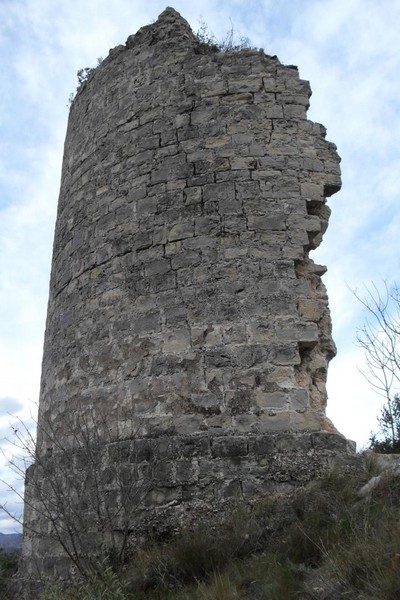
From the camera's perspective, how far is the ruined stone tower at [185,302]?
4.57 m

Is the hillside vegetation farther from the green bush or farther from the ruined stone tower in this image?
the ruined stone tower

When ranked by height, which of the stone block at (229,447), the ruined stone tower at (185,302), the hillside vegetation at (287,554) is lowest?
the hillside vegetation at (287,554)

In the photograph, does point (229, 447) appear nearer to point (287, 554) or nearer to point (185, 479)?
point (185, 479)

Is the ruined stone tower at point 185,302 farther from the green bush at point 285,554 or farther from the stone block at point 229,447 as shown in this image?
the green bush at point 285,554

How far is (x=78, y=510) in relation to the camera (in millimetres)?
4383

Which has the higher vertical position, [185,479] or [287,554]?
[185,479]

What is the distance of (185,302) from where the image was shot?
16.7ft

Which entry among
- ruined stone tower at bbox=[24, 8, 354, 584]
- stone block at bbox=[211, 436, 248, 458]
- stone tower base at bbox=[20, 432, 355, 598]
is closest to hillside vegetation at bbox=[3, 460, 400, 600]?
stone tower base at bbox=[20, 432, 355, 598]

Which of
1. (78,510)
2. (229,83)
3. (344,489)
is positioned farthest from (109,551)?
(229,83)

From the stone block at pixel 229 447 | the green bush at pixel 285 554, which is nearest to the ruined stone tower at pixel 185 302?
the stone block at pixel 229 447

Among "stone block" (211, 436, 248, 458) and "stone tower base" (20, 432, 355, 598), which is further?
"stone block" (211, 436, 248, 458)

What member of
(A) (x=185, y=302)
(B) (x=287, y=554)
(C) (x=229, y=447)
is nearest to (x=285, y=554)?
(B) (x=287, y=554)

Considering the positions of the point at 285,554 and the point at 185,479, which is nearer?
the point at 285,554

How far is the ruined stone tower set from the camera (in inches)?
180
